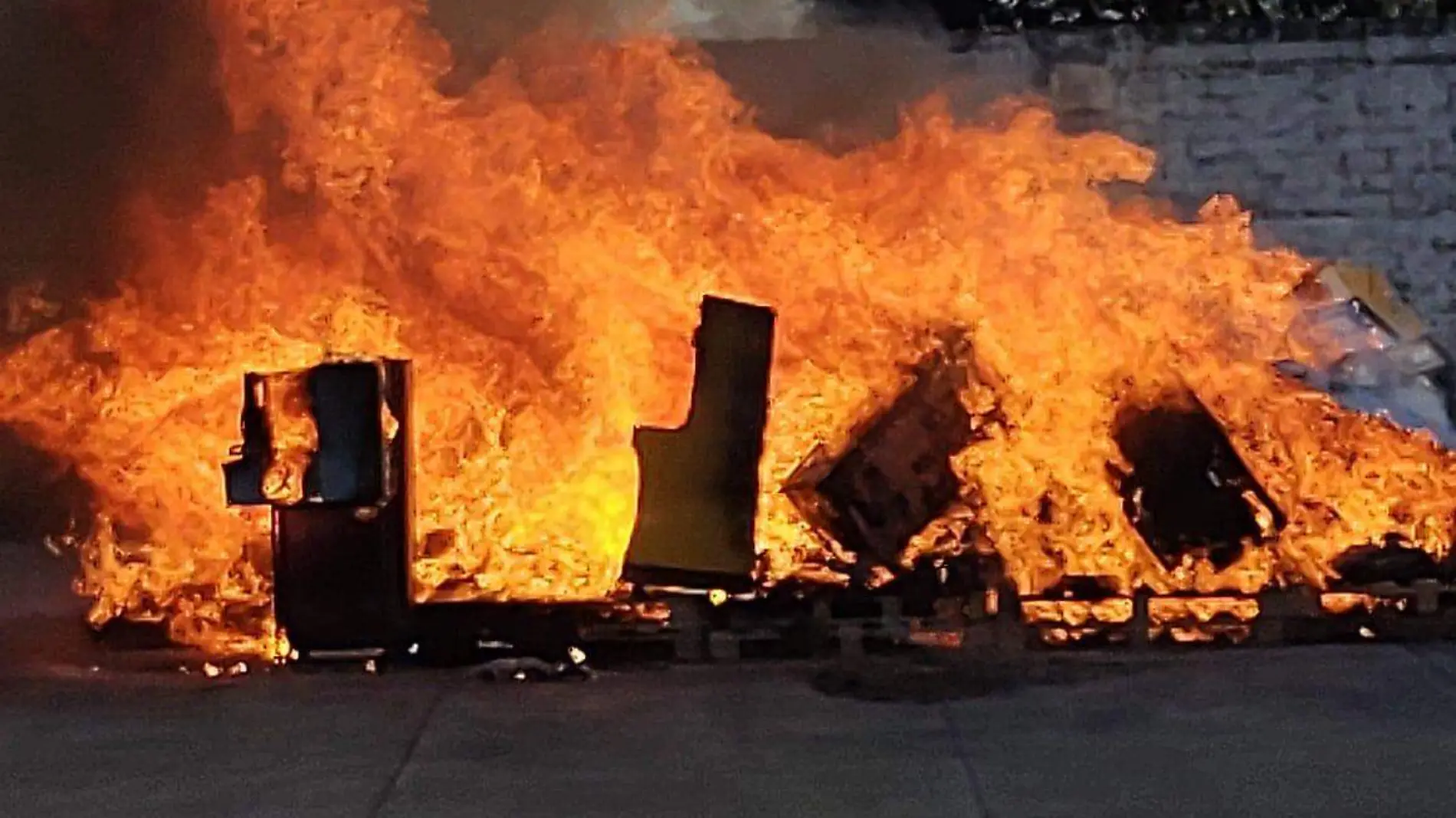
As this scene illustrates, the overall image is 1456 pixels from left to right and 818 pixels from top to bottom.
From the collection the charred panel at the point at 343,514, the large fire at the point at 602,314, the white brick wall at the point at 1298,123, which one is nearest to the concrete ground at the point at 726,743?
the charred panel at the point at 343,514

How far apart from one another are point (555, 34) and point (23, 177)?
1857mm

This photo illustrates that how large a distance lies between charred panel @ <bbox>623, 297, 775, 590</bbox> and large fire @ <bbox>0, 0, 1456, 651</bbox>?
0.22 m

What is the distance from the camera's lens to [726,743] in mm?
3859

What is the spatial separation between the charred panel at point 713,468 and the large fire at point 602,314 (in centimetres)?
22

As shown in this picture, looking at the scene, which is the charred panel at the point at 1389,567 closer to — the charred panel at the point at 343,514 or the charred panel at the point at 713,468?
the charred panel at the point at 713,468

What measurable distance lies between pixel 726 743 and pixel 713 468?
95cm

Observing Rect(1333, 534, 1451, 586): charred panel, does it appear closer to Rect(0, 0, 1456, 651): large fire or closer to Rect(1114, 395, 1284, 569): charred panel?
Rect(0, 0, 1456, 651): large fire

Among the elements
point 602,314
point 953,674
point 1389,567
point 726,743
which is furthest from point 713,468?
point 1389,567

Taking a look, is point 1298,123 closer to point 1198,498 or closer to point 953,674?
Result: point 1198,498

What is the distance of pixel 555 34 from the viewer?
5.40m

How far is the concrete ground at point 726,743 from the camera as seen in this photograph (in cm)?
346

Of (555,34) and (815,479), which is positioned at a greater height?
(555,34)

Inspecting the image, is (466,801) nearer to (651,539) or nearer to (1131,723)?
(651,539)

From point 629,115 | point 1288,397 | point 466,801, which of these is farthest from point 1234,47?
point 466,801
